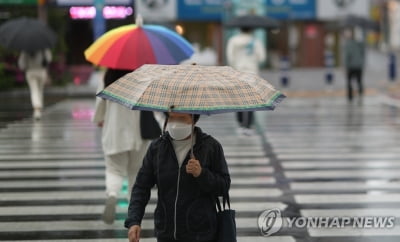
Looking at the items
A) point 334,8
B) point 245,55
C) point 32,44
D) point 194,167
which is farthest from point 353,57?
Result: point 334,8

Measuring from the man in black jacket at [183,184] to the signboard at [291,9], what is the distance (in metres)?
38.2

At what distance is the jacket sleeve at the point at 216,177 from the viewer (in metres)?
4.37

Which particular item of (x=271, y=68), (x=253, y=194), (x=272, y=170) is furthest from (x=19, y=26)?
(x=271, y=68)

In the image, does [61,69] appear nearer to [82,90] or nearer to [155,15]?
[82,90]

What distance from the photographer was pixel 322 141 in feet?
45.4

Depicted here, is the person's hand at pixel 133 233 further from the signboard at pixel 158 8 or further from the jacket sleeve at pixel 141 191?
the signboard at pixel 158 8

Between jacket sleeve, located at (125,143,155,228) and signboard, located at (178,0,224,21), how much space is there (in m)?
38.1

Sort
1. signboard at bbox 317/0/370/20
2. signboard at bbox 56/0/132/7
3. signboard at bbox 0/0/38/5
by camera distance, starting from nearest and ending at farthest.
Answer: signboard at bbox 0/0/38/5
signboard at bbox 56/0/132/7
signboard at bbox 317/0/370/20

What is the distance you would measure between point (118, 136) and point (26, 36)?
28.5ft

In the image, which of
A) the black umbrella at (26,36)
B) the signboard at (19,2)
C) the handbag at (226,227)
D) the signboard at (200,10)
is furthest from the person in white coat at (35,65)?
the signboard at (200,10)

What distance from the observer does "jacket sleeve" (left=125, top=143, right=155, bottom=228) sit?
4541mm

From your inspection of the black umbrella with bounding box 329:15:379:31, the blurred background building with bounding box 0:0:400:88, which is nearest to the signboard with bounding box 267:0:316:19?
the blurred background building with bounding box 0:0:400:88

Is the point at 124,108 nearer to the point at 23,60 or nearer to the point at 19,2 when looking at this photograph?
the point at 23,60

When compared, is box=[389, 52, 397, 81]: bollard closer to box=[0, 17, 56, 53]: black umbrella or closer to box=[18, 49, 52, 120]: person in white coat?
box=[18, 49, 52, 120]: person in white coat
